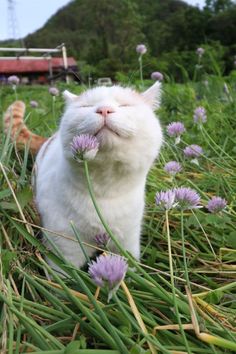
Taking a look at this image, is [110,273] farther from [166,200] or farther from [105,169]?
[105,169]

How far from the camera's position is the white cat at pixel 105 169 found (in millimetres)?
925

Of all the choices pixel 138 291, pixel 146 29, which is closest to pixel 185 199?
pixel 138 291

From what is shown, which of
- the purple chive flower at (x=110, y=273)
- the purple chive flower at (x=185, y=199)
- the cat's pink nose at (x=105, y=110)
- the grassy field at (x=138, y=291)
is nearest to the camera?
the purple chive flower at (x=110, y=273)

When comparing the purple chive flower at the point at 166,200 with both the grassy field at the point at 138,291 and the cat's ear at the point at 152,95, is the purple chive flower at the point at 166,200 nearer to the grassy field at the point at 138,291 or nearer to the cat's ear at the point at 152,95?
the grassy field at the point at 138,291

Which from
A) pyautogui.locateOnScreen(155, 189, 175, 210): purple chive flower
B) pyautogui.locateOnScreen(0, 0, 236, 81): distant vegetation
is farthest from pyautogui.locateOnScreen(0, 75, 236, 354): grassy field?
pyautogui.locateOnScreen(0, 0, 236, 81): distant vegetation

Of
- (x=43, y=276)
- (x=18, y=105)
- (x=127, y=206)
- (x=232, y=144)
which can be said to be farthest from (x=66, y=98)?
(x=232, y=144)

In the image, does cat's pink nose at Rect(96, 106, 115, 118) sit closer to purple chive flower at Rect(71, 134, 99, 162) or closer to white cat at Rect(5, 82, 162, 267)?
white cat at Rect(5, 82, 162, 267)

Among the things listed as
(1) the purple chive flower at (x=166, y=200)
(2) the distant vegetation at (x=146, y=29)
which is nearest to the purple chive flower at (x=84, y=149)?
(1) the purple chive flower at (x=166, y=200)

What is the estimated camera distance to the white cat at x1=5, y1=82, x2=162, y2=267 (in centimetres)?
92

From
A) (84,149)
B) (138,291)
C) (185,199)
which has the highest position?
(84,149)

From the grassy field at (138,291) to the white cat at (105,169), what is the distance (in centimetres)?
8

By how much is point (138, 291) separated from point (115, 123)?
1.11 feet

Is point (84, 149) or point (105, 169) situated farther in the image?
point (105, 169)

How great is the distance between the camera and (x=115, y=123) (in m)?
0.90
